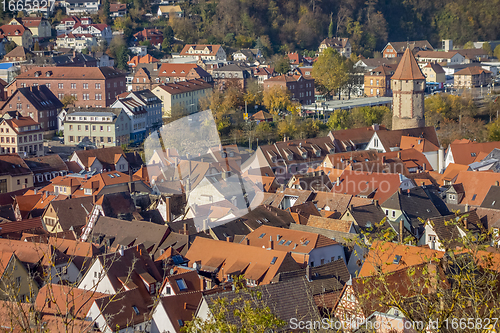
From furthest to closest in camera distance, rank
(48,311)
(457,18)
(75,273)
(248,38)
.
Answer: (457,18), (248,38), (75,273), (48,311)

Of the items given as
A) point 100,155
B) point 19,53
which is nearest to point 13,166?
point 100,155

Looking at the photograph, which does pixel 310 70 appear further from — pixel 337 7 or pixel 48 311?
pixel 48 311

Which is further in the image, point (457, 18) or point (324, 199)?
point (457, 18)

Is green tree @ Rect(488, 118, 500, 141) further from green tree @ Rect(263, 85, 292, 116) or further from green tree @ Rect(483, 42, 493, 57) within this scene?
green tree @ Rect(483, 42, 493, 57)

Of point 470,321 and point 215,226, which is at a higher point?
point 470,321

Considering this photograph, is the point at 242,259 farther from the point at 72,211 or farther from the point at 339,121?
the point at 339,121

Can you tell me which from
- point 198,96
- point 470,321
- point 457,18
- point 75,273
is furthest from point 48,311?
point 457,18
